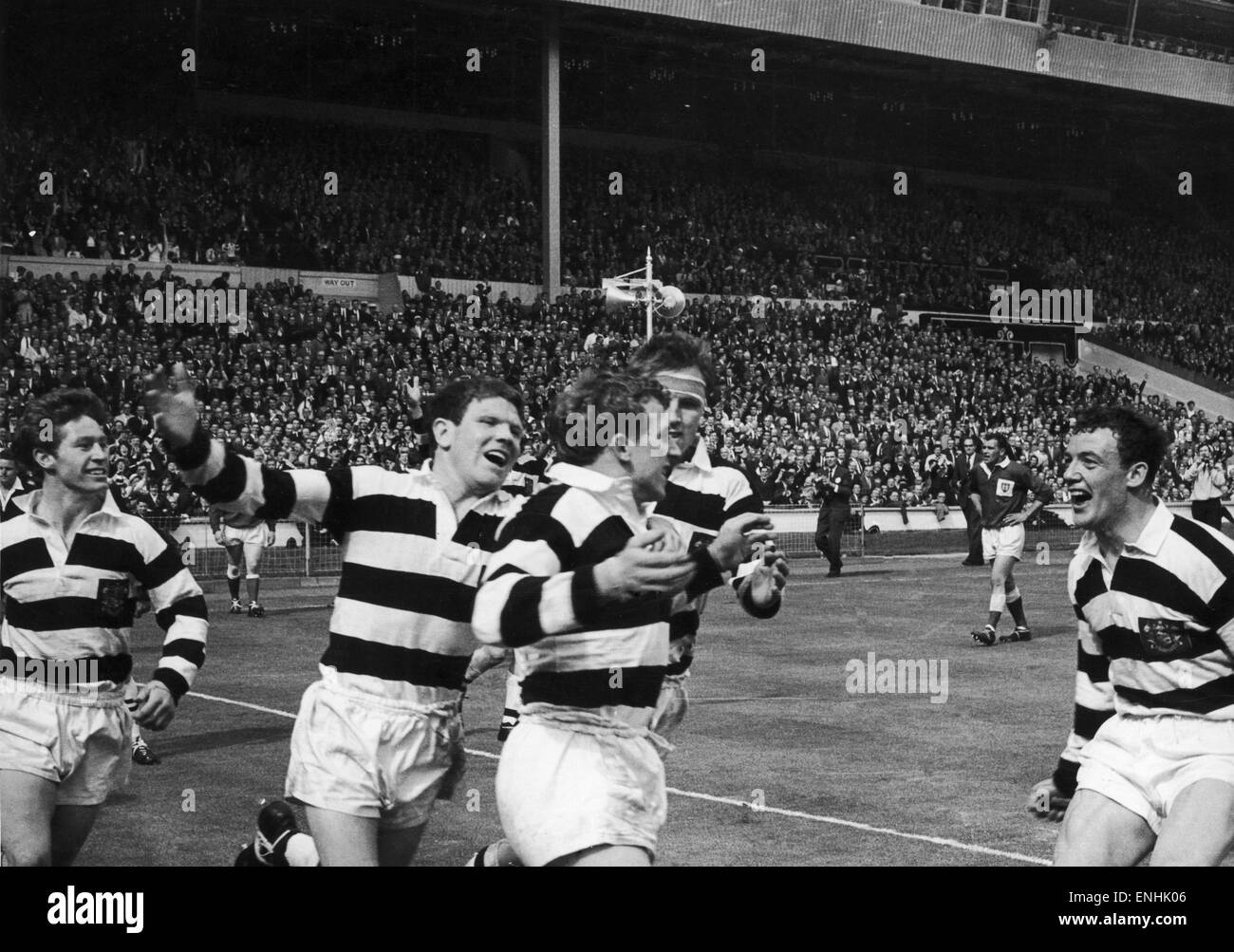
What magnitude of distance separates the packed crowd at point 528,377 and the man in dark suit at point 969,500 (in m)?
1.08

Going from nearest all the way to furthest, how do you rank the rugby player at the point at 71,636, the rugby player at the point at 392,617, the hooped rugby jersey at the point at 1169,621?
the rugby player at the point at 392,617 < the hooped rugby jersey at the point at 1169,621 < the rugby player at the point at 71,636

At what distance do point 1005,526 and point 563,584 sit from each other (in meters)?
12.4

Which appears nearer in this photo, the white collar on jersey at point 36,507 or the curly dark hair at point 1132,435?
the curly dark hair at point 1132,435

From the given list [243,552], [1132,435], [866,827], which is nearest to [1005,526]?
[866,827]

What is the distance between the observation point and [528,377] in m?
29.4

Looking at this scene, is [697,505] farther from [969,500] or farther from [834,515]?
[969,500]

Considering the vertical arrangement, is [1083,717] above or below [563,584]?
below

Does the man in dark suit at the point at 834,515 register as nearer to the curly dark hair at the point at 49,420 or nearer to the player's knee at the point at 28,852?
the curly dark hair at the point at 49,420

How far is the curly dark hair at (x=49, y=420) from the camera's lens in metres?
5.68

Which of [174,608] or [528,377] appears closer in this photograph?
[174,608]

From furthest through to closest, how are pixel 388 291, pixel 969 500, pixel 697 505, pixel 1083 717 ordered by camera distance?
pixel 388 291, pixel 969 500, pixel 697 505, pixel 1083 717

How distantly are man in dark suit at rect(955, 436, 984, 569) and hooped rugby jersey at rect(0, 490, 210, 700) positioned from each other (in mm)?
18820

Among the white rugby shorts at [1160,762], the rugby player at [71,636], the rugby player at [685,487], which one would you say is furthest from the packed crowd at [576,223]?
the white rugby shorts at [1160,762]
